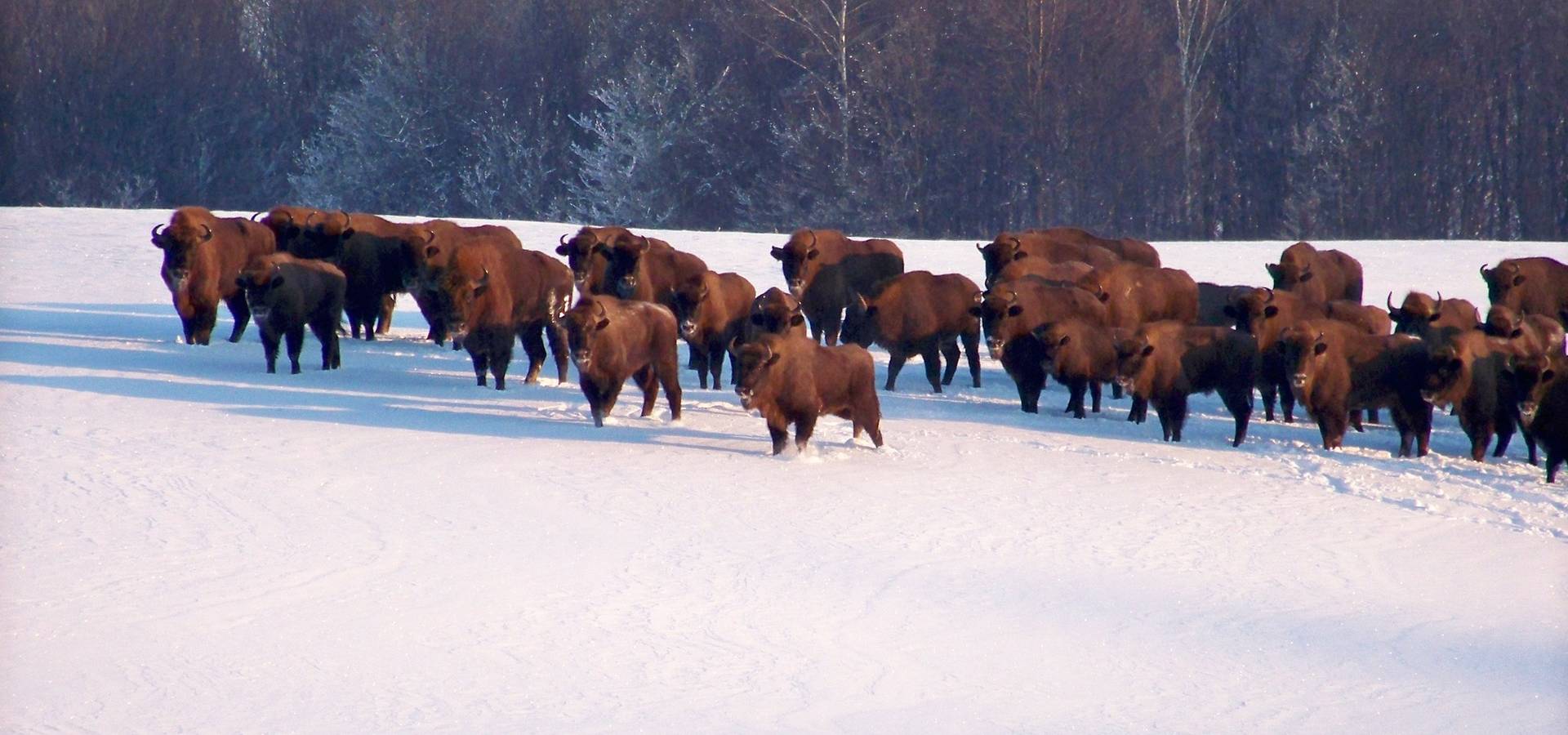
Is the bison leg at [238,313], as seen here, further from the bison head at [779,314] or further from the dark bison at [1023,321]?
the dark bison at [1023,321]

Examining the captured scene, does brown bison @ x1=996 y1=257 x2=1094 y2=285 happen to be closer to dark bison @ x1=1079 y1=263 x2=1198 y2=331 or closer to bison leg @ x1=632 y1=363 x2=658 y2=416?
dark bison @ x1=1079 y1=263 x2=1198 y2=331

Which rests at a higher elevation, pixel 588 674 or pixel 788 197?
pixel 788 197

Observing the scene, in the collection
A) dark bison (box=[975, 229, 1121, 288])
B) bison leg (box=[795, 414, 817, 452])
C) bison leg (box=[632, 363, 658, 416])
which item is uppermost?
dark bison (box=[975, 229, 1121, 288])

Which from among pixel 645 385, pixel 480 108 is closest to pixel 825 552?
pixel 645 385

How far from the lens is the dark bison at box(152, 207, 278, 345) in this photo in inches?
640

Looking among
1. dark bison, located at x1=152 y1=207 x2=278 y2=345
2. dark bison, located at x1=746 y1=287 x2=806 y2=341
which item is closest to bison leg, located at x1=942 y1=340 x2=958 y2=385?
dark bison, located at x1=746 y1=287 x2=806 y2=341

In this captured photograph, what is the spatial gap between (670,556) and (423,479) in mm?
2298

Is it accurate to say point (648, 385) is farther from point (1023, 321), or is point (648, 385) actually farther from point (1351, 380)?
point (1351, 380)

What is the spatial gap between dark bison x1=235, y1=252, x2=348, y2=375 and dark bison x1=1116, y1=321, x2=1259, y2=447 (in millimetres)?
6706

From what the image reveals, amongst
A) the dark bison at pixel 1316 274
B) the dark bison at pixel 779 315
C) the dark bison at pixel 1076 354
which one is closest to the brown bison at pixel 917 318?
the dark bison at pixel 1076 354

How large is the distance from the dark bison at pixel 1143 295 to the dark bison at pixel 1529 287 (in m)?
3.49

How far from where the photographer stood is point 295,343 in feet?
48.6

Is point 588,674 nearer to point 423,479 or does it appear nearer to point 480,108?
point 423,479

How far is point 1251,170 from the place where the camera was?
51.2m
